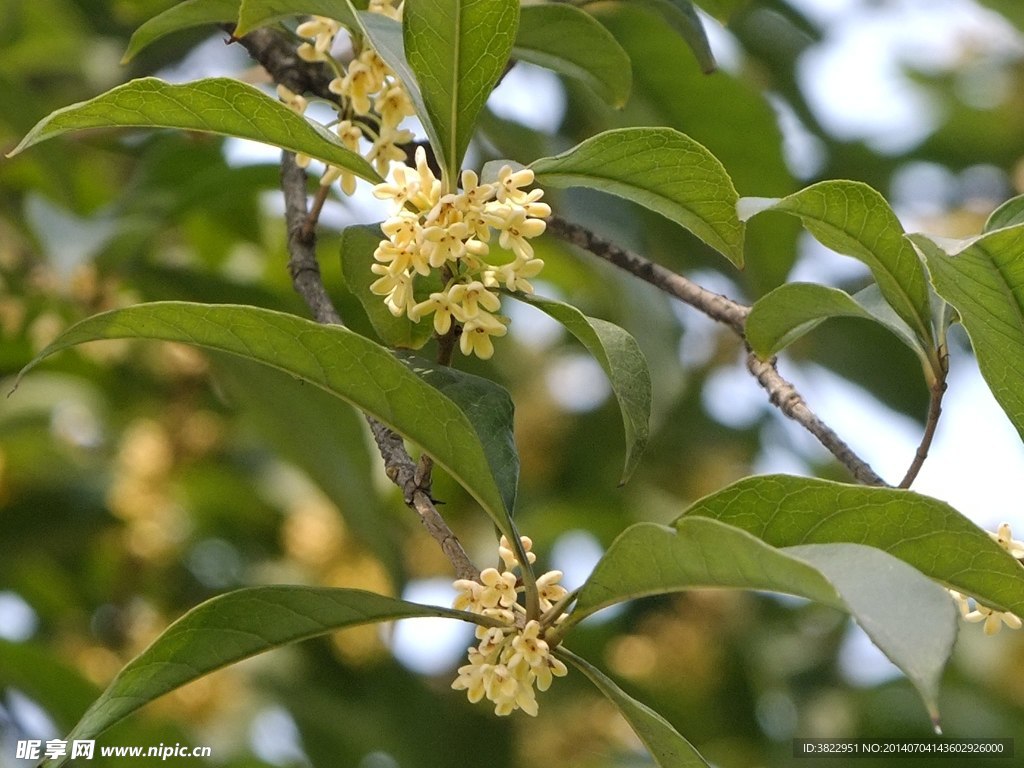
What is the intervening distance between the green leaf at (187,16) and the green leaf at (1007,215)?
787 mm

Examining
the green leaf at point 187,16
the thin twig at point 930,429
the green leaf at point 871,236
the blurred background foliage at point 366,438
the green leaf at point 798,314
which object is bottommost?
the blurred background foliage at point 366,438

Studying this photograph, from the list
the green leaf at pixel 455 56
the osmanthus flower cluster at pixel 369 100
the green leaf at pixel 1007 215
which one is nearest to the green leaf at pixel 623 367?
the green leaf at pixel 455 56

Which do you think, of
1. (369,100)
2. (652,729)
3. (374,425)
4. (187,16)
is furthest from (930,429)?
(187,16)

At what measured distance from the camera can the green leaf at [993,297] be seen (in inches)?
39.5

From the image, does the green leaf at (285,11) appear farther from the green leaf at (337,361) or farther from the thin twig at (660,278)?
the thin twig at (660,278)

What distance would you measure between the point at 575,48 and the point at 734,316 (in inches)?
13.7

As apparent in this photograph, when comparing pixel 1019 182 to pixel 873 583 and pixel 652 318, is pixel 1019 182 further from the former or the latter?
pixel 873 583

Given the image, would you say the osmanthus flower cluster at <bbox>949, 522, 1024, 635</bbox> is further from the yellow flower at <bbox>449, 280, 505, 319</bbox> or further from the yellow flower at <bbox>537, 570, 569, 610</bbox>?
the yellow flower at <bbox>449, 280, 505, 319</bbox>

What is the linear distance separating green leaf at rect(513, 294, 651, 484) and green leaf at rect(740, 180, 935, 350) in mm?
169

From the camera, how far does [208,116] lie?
103 cm

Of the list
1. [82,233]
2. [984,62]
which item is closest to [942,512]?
[82,233]

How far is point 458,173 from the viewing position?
1.09 m

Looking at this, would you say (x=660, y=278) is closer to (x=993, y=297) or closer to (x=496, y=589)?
(x=993, y=297)

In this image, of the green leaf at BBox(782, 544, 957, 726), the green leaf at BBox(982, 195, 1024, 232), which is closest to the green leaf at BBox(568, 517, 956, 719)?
the green leaf at BBox(782, 544, 957, 726)
